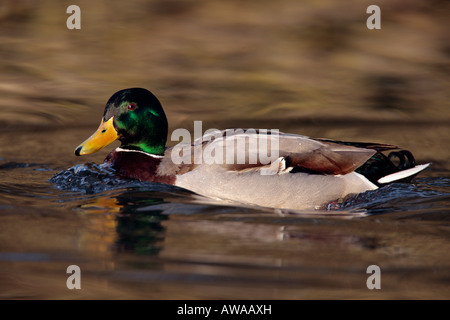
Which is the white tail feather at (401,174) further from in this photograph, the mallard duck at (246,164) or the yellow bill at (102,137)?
the yellow bill at (102,137)

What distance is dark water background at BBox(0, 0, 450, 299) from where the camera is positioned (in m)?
4.80

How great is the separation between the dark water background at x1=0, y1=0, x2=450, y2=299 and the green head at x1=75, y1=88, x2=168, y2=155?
34 cm

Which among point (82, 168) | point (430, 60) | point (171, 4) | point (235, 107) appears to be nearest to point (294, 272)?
point (82, 168)

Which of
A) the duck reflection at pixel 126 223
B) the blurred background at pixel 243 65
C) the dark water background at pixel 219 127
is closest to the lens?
the dark water background at pixel 219 127

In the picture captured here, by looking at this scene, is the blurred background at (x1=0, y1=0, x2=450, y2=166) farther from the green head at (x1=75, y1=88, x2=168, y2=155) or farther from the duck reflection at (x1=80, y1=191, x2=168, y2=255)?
the duck reflection at (x1=80, y1=191, x2=168, y2=255)

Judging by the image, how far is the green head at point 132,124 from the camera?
23.5 feet

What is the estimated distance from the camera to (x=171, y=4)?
12.7 metres

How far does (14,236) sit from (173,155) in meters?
2.01

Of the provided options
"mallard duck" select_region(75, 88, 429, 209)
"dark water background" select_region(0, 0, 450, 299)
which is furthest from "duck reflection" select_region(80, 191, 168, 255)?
"mallard duck" select_region(75, 88, 429, 209)

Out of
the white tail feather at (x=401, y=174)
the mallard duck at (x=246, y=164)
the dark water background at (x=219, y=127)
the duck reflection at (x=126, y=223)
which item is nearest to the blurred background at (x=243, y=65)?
the dark water background at (x=219, y=127)

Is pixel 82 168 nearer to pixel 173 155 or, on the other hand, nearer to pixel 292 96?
pixel 173 155

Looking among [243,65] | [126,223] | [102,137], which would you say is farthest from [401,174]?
[243,65]

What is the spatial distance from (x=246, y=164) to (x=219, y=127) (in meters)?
2.61

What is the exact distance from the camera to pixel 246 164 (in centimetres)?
662
